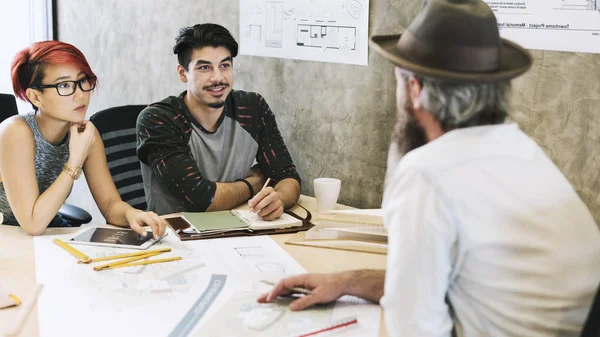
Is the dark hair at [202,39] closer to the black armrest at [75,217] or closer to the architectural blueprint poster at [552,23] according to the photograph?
the black armrest at [75,217]

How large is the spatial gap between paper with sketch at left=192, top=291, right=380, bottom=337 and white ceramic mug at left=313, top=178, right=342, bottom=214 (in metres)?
0.78

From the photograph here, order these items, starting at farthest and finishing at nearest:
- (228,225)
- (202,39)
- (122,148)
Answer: (122,148) < (202,39) < (228,225)

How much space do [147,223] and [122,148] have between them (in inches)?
40.6

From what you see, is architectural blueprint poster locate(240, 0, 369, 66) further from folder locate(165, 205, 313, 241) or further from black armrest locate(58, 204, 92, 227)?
black armrest locate(58, 204, 92, 227)

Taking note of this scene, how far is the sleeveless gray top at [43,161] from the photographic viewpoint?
2217 millimetres

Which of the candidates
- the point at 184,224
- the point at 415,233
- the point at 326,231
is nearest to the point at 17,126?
the point at 184,224

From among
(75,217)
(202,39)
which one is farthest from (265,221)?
(75,217)

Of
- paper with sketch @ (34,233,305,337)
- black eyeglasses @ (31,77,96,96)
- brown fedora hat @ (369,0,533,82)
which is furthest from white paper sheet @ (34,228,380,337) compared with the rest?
brown fedora hat @ (369,0,533,82)

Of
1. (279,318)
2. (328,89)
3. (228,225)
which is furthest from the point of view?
(328,89)

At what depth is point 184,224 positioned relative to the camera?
2102mm

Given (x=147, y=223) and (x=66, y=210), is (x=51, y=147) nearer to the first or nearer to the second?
(x=147, y=223)

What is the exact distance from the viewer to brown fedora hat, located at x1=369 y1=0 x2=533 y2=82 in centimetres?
117

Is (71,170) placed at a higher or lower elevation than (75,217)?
higher

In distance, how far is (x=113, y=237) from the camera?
6.46 feet
